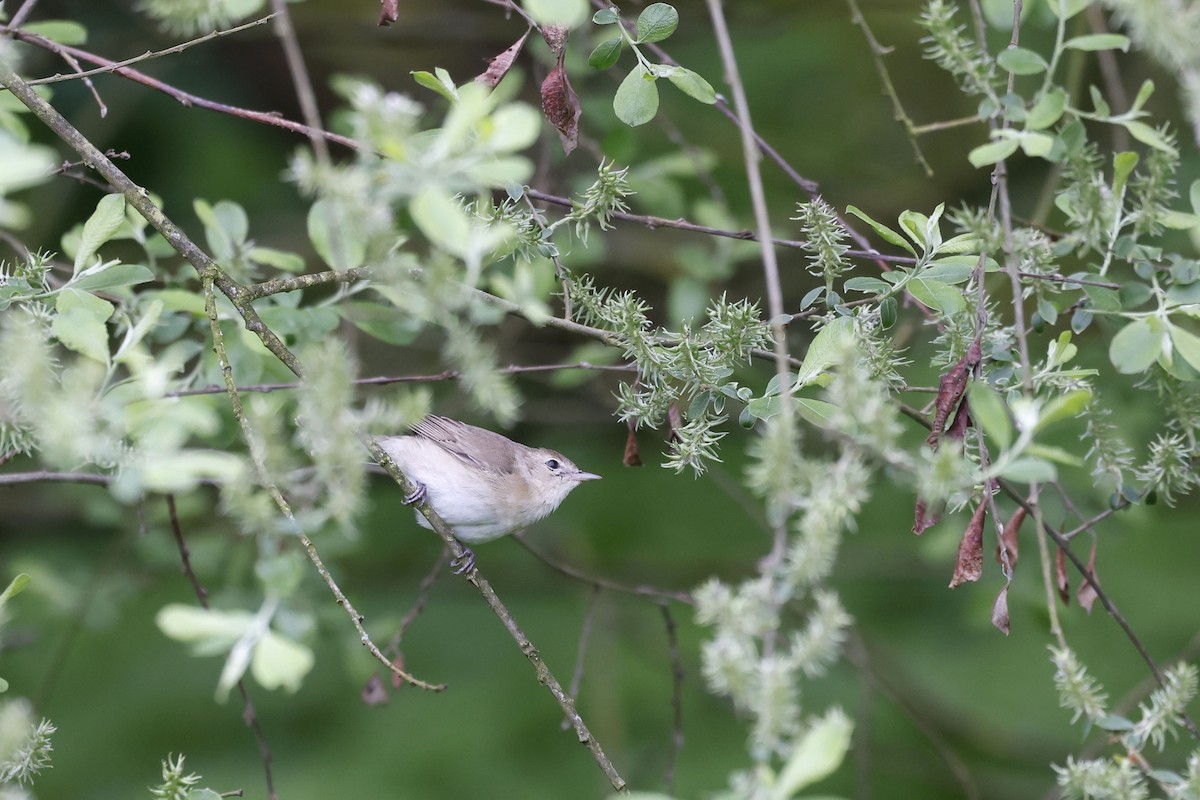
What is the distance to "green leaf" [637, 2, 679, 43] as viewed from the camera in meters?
2.23

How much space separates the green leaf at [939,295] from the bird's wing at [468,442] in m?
1.99

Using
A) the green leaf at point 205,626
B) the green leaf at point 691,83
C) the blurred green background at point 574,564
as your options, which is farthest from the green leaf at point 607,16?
the blurred green background at point 574,564

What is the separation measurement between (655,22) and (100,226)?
3.83ft

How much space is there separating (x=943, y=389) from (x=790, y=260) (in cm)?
363

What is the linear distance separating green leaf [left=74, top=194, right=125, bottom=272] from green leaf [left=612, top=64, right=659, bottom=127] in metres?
1.01

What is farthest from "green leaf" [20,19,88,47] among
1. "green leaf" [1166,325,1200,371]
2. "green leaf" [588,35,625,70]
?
"green leaf" [1166,325,1200,371]

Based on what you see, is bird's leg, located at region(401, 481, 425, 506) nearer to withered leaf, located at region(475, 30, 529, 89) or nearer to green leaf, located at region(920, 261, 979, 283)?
withered leaf, located at region(475, 30, 529, 89)

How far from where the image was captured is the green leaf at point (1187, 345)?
1925 millimetres

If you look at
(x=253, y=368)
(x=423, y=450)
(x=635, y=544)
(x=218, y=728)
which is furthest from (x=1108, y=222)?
(x=218, y=728)

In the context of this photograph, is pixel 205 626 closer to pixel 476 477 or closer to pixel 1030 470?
pixel 1030 470

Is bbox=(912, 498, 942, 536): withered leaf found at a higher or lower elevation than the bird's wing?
higher

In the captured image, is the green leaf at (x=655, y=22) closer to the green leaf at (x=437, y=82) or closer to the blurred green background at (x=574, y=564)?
the green leaf at (x=437, y=82)

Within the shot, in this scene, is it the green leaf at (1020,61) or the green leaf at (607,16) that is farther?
the green leaf at (607,16)

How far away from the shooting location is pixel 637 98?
2244 mm
